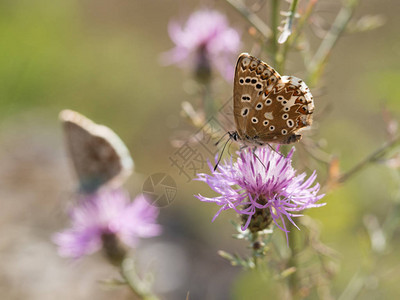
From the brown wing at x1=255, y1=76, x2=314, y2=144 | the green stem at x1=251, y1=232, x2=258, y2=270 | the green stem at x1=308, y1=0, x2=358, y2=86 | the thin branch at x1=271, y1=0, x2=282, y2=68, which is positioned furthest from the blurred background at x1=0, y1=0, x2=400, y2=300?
the green stem at x1=251, y1=232, x2=258, y2=270

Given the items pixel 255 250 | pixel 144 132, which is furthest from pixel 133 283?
pixel 144 132

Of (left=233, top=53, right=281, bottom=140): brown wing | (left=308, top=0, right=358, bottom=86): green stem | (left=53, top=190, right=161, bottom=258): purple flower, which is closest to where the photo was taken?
(left=233, top=53, right=281, bottom=140): brown wing

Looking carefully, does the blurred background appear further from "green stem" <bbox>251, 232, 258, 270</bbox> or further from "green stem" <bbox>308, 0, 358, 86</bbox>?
"green stem" <bbox>251, 232, 258, 270</bbox>

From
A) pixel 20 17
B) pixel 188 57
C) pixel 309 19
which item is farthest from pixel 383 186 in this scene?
pixel 20 17

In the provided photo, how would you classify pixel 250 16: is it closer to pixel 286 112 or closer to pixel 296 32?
pixel 296 32

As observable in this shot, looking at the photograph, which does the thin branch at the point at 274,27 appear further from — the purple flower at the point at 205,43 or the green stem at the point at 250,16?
the purple flower at the point at 205,43
